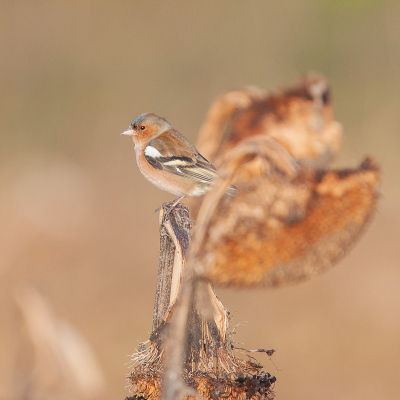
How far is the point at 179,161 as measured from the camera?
3.83 metres

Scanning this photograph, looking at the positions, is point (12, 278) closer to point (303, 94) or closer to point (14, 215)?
point (14, 215)

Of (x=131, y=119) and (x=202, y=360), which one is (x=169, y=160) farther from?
(x=131, y=119)

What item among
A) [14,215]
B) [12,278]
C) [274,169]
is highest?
[14,215]

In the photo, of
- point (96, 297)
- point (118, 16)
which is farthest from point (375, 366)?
point (118, 16)

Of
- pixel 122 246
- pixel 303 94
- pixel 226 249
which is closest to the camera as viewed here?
pixel 226 249

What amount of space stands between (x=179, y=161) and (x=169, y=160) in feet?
0.33

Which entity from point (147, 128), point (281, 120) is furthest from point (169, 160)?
point (281, 120)

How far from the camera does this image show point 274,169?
1.56 meters

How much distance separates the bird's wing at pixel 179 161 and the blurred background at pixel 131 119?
11.0 feet

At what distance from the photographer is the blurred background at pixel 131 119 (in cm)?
696

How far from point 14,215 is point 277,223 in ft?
22.9

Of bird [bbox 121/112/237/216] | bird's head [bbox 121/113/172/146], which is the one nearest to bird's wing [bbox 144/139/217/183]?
bird [bbox 121/112/237/216]

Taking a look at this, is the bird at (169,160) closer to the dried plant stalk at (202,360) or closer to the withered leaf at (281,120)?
the withered leaf at (281,120)

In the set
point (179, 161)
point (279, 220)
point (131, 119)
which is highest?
point (131, 119)
